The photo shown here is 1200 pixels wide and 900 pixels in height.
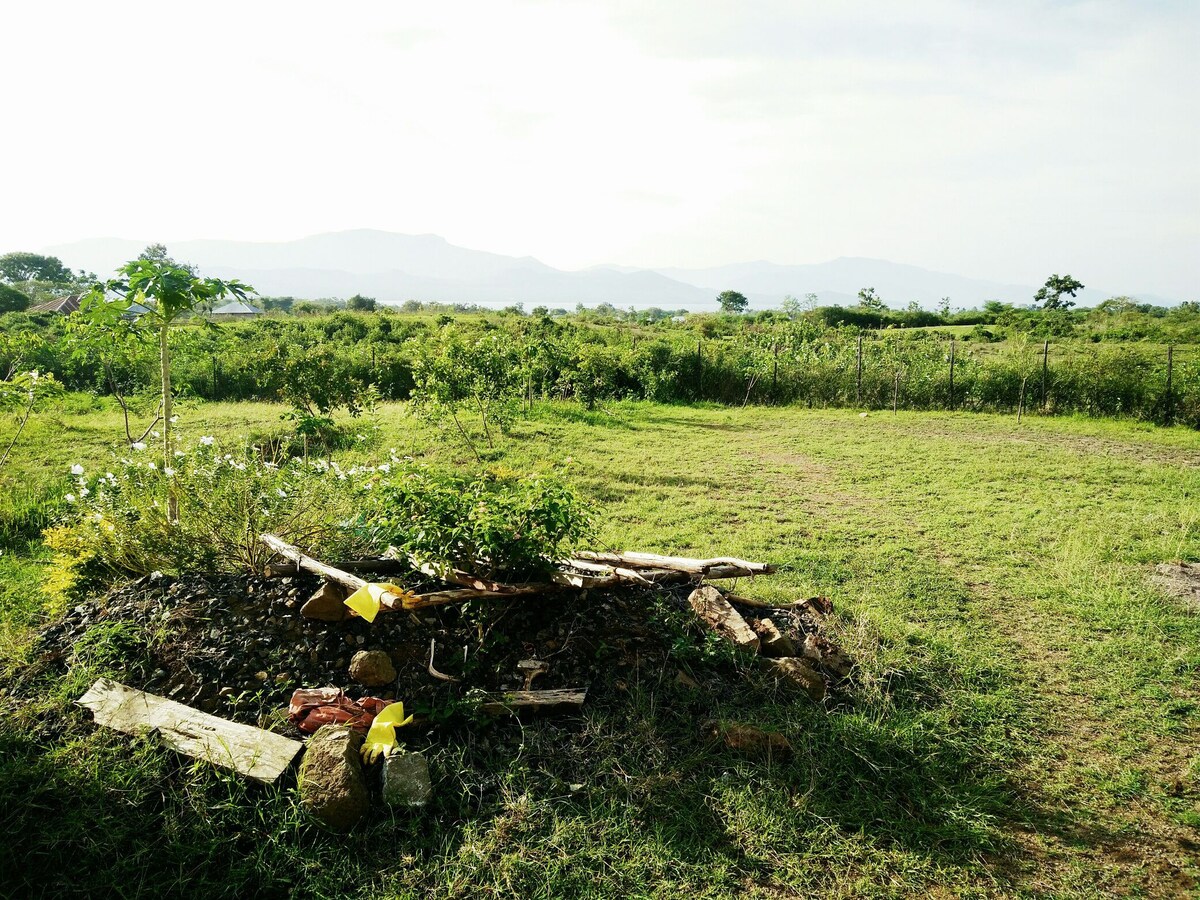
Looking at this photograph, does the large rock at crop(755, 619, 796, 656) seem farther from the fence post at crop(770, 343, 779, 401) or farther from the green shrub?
the fence post at crop(770, 343, 779, 401)

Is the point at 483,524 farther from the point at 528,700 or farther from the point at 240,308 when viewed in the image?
the point at 240,308

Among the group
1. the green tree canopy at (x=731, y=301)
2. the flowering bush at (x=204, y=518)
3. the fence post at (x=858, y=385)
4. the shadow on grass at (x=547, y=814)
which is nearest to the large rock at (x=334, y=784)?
the shadow on grass at (x=547, y=814)

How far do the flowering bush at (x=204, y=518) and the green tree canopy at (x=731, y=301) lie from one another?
46.1 meters

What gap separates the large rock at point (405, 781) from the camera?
8.21ft

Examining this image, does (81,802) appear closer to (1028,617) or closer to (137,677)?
(137,677)

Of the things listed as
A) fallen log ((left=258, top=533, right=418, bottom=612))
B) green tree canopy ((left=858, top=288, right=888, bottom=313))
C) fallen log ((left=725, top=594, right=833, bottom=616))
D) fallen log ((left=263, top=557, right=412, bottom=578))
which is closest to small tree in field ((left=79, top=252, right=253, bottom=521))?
fallen log ((left=258, top=533, right=418, bottom=612))

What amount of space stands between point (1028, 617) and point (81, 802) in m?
4.89

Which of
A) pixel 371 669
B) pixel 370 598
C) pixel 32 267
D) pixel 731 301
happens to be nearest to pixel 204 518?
pixel 370 598

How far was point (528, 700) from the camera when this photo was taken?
9.64 ft

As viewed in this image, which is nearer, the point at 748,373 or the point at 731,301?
the point at 748,373

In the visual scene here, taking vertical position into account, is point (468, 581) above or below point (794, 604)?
above

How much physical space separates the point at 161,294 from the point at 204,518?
1.31 m

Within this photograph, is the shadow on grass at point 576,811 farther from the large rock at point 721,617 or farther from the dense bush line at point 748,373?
the dense bush line at point 748,373

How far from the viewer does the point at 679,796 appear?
8.71 ft
